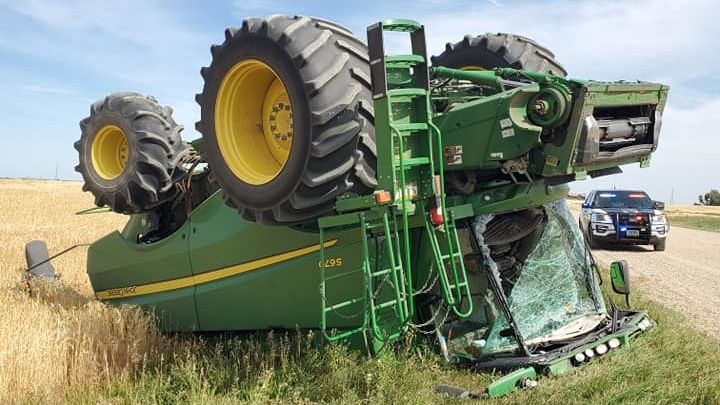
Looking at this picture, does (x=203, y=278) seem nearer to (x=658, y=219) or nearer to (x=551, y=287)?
(x=551, y=287)

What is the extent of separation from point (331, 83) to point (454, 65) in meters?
2.56

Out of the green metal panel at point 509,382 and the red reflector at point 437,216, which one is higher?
the red reflector at point 437,216

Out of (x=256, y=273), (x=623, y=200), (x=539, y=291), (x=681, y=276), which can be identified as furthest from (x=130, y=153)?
(x=623, y=200)

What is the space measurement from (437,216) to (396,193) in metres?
0.38

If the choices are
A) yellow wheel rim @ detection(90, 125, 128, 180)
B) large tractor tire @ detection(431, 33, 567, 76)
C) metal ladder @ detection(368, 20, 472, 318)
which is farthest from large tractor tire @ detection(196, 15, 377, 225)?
yellow wheel rim @ detection(90, 125, 128, 180)

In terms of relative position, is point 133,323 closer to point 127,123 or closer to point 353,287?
point 127,123

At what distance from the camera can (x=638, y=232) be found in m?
15.8

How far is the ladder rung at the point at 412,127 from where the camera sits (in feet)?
12.9

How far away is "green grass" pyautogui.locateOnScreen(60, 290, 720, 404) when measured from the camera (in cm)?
410

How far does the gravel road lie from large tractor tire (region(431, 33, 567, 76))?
138 inches

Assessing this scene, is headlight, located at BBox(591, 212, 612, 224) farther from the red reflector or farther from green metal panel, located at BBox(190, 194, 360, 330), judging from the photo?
the red reflector

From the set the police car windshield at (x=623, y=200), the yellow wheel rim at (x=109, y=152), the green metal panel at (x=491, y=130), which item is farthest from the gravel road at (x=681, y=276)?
the yellow wheel rim at (x=109, y=152)

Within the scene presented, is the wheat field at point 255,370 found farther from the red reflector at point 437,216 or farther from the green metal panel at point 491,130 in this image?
the green metal panel at point 491,130

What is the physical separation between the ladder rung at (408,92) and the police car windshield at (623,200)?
13.9 m
